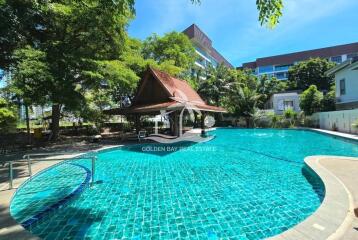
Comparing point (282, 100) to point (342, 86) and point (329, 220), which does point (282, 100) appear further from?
point (329, 220)

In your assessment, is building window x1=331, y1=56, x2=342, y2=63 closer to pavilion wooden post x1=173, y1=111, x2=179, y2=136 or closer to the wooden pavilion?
the wooden pavilion

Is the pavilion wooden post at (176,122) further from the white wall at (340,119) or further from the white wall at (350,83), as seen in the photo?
the white wall at (350,83)

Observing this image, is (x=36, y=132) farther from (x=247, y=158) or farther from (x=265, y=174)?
(x=265, y=174)

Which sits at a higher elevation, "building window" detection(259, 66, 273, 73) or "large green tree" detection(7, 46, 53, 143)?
"building window" detection(259, 66, 273, 73)

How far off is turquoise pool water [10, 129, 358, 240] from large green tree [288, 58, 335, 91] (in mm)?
48589

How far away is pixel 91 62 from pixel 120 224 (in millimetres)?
11536

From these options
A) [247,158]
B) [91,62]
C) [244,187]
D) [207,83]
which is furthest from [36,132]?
[207,83]

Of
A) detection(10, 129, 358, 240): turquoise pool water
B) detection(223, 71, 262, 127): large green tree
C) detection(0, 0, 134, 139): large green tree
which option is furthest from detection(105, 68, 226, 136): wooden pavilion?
detection(223, 71, 262, 127): large green tree

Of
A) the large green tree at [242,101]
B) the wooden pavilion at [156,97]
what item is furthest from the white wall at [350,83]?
the wooden pavilion at [156,97]

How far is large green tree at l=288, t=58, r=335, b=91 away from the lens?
164ft

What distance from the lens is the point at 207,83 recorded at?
114 feet

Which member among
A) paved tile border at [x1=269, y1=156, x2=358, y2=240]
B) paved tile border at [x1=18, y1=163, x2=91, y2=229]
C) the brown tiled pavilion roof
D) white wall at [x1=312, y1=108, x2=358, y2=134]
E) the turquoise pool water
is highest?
the brown tiled pavilion roof

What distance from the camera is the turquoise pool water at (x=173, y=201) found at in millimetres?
4605

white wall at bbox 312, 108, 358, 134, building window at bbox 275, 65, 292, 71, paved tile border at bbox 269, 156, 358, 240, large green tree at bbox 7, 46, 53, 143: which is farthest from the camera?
building window at bbox 275, 65, 292, 71
